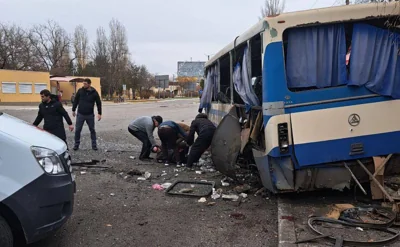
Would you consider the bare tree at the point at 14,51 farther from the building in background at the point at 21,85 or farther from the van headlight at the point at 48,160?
the van headlight at the point at 48,160

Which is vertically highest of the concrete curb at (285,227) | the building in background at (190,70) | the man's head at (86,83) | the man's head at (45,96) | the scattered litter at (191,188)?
the building in background at (190,70)

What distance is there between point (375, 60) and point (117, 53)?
162 feet

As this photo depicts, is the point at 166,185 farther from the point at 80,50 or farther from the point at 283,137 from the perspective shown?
the point at 80,50

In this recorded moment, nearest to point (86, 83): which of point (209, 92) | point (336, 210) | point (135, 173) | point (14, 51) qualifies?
point (209, 92)

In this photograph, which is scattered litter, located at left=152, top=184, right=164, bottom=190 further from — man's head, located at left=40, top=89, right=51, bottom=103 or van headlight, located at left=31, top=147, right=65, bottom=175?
man's head, located at left=40, top=89, right=51, bottom=103

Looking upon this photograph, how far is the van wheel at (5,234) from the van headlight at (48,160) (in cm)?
55

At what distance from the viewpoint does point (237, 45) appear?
6.25 metres

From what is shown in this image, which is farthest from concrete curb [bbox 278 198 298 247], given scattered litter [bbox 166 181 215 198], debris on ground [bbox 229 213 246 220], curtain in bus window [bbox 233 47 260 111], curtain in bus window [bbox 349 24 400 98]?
curtain in bus window [bbox 349 24 400 98]

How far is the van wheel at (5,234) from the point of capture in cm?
316

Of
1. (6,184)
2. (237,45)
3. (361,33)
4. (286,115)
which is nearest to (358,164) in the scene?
(286,115)

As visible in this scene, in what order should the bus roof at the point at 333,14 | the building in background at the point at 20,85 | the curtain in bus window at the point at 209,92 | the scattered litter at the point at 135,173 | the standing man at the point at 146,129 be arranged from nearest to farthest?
the bus roof at the point at 333,14 < the scattered litter at the point at 135,173 < the standing man at the point at 146,129 < the curtain in bus window at the point at 209,92 < the building in background at the point at 20,85

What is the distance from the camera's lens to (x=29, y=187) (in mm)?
3193

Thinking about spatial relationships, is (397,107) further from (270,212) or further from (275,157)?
(270,212)

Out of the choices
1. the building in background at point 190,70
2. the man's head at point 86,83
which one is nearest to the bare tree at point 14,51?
the building in background at point 190,70
